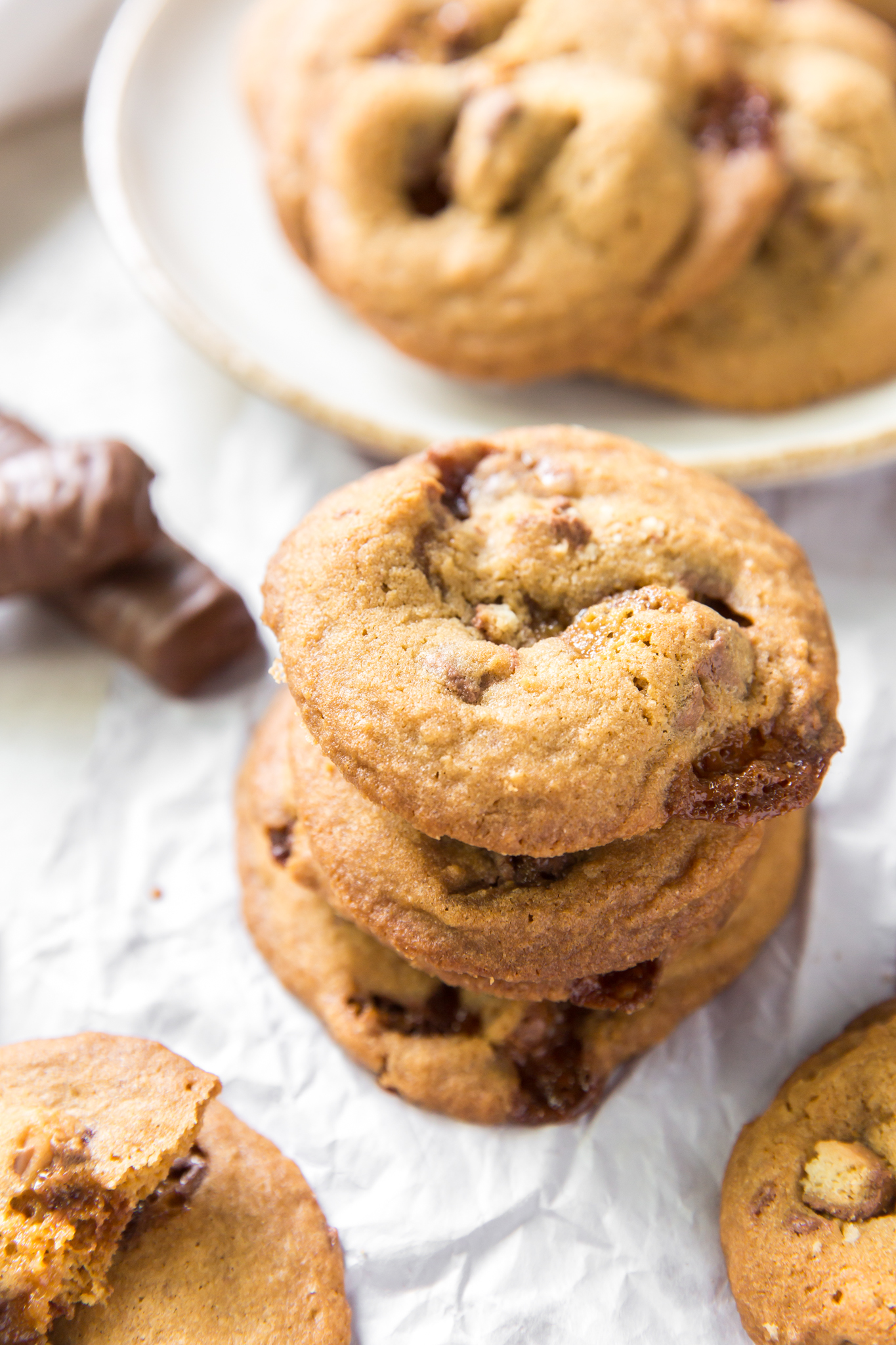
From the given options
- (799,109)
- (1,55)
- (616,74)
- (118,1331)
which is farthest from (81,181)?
(118,1331)

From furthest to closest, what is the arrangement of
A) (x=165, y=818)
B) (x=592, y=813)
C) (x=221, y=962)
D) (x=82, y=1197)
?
(x=165, y=818) < (x=221, y=962) < (x=82, y=1197) < (x=592, y=813)

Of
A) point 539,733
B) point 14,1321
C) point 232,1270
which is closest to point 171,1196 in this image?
point 232,1270

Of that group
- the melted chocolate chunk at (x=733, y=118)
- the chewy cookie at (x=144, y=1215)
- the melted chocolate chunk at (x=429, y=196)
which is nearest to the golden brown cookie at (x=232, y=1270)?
the chewy cookie at (x=144, y=1215)

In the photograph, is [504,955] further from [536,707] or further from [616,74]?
[616,74]

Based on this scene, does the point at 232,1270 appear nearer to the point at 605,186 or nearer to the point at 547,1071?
the point at 547,1071

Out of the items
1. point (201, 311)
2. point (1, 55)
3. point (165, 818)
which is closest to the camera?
point (165, 818)

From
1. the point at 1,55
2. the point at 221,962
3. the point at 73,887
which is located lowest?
the point at 221,962

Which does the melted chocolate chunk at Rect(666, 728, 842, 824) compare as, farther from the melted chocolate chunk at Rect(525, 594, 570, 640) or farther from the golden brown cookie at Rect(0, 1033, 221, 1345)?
the golden brown cookie at Rect(0, 1033, 221, 1345)
